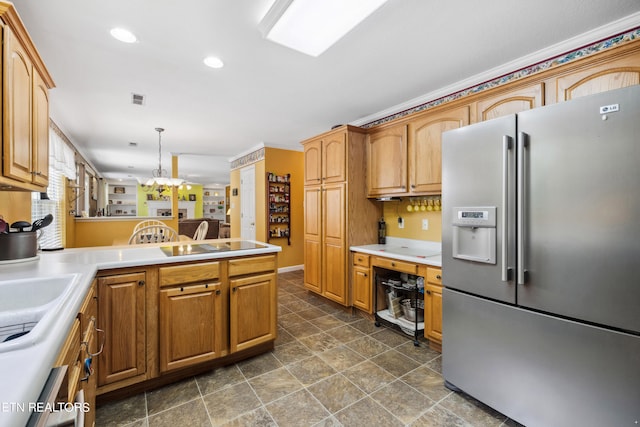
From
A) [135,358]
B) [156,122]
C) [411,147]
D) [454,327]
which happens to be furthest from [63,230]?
[454,327]

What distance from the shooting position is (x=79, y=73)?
2559 mm

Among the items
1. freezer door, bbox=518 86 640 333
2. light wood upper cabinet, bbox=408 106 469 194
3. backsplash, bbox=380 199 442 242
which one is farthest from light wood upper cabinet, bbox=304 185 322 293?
freezer door, bbox=518 86 640 333

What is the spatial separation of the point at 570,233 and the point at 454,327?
2.89 feet

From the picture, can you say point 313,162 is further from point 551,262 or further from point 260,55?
point 551,262

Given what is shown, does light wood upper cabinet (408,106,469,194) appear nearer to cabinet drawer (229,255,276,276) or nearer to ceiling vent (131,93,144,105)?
cabinet drawer (229,255,276,276)

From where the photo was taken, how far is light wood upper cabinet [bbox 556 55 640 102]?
176 cm

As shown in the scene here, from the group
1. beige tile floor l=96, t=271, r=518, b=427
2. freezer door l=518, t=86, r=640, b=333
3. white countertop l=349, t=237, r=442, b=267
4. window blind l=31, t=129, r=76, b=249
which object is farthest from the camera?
window blind l=31, t=129, r=76, b=249

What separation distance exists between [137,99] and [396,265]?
330 cm

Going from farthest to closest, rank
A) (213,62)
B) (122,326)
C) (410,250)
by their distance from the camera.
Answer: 1. (410,250)
2. (213,62)
3. (122,326)

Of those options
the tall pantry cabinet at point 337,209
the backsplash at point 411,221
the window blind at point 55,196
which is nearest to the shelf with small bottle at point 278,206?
the tall pantry cabinet at point 337,209

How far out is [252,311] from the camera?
7.43 feet

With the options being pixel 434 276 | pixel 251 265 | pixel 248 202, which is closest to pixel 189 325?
pixel 251 265

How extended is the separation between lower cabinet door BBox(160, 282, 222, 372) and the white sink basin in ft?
2.00

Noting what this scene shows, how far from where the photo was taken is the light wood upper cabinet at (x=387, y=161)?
3.04m
